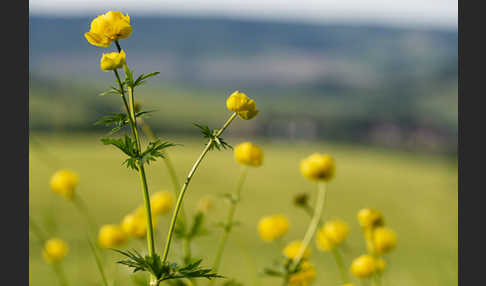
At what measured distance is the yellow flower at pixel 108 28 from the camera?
0.59 meters

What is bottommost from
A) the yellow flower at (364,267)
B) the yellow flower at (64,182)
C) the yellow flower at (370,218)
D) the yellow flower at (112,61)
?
the yellow flower at (364,267)

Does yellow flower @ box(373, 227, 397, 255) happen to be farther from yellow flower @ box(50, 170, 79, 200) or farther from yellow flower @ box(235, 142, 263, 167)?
yellow flower @ box(50, 170, 79, 200)

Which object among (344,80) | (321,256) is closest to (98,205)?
(321,256)

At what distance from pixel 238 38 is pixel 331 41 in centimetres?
2459

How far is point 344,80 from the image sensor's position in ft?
282

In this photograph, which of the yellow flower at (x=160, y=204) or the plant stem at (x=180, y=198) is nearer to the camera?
the plant stem at (x=180, y=198)

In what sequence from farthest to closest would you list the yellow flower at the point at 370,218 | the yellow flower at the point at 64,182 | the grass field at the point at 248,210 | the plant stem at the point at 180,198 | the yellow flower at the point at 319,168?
the grass field at the point at 248,210 → the yellow flower at the point at 64,182 → the yellow flower at the point at 370,218 → the yellow flower at the point at 319,168 → the plant stem at the point at 180,198

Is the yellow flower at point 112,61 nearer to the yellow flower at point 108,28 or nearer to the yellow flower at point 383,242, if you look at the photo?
the yellow flower at point 108,28

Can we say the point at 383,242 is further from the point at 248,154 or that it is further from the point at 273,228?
the point at 248,154

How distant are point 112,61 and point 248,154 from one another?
462 millimetres

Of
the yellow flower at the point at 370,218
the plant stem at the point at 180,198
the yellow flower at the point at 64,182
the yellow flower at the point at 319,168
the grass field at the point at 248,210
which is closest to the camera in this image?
the plant stem at the point at 180,198

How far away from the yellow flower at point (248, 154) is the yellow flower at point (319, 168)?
0.12 meters

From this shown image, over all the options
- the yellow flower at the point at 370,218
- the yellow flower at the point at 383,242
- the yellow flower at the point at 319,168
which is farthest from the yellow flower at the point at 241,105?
the yellow flower at the point at 383,242

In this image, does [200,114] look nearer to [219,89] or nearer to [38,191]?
[219,89]
